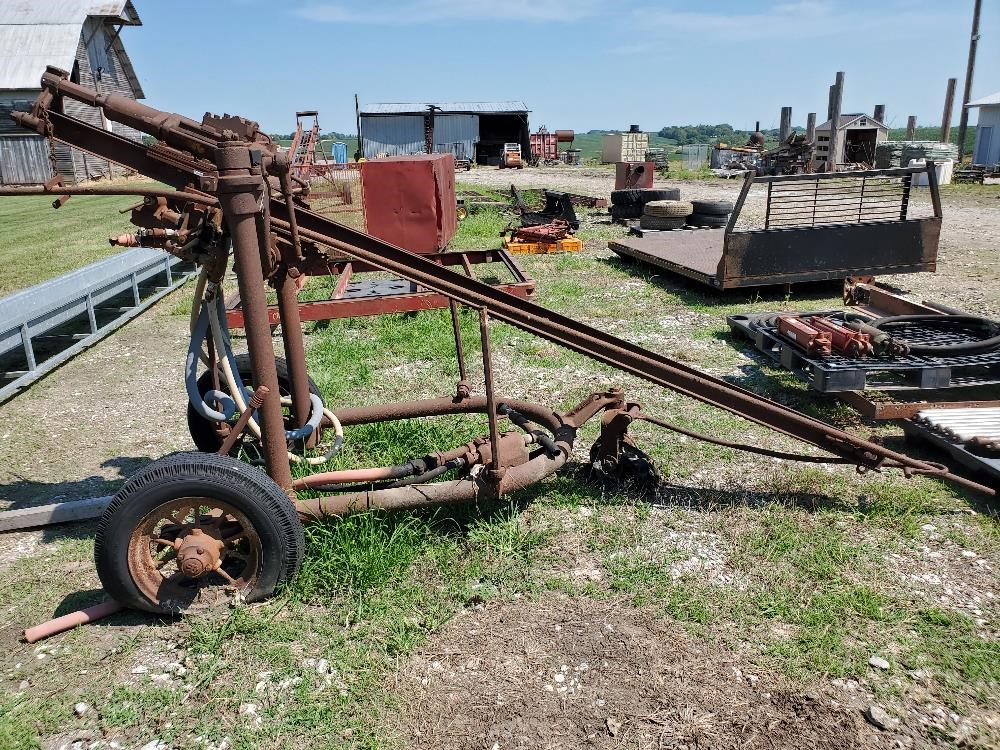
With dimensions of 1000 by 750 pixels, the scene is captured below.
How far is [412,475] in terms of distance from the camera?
4.01 m

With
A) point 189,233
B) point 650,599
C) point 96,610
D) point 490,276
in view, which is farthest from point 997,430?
point 490,276

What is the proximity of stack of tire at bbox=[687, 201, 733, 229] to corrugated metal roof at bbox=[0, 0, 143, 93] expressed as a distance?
25.8 m

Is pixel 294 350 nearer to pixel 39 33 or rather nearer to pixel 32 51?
pixel 32 51

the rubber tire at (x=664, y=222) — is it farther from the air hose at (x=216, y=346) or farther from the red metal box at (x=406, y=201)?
the air hose at (x=216, y=346)

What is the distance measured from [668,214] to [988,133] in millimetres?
22020

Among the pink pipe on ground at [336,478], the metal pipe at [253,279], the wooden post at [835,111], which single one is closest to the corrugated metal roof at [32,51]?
the wooden post at [835,111]

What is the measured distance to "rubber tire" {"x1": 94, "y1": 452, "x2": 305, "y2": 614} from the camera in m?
3.05

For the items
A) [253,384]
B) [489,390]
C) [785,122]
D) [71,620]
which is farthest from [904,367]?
[785,122]

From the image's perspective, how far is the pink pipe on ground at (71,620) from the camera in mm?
3191

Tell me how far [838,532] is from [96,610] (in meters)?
3.71

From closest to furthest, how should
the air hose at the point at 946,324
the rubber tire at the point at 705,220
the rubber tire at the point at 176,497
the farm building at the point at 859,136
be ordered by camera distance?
the rubber tire at the point at 176,497
the air hose at the point at 946,324
the rubber tire at the point at 705,220
the farm building at the point at 859,136

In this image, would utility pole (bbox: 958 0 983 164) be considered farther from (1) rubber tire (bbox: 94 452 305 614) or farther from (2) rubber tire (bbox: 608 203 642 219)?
(1) rubber tire (bbox: 94 452 305 614)

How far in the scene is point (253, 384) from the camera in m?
3.61

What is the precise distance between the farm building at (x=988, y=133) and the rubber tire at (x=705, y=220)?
20.1m
